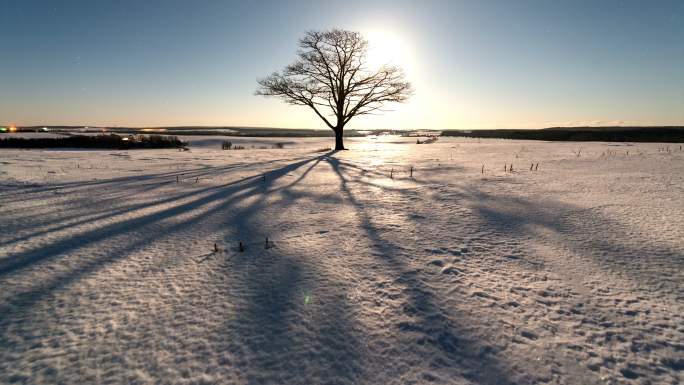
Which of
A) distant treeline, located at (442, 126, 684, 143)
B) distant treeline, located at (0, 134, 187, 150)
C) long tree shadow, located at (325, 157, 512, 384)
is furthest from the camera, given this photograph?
distant treeline, located at (442, 126, 684, 143)

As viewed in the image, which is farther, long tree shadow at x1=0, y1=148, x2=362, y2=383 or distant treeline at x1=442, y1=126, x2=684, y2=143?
distant treeline at x1=442, y1=126, x2=684, y2=143

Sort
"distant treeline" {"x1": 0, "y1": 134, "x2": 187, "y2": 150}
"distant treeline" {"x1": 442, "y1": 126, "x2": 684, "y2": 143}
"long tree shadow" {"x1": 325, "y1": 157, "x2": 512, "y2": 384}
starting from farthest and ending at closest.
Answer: "distant treeline" {"x1": 442, "y1": 126, "x2": 684, "y2": 143} < "distant treeline" {"x1": 0, "y1": 134, "x2": 187, "y2": 150} < "long tree shadow" {"x1": 325, "y1": 157, "x2": 512, "y2": 384}

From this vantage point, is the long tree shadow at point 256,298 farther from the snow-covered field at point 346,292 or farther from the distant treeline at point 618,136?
the distant treeline at point 618,136

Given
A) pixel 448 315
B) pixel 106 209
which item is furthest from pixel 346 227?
pixel 106 209

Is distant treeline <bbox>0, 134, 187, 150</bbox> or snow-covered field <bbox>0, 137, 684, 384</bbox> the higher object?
distant treeline <bbox>0, 134, 187, 150</bbox>

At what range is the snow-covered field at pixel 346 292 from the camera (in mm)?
1431

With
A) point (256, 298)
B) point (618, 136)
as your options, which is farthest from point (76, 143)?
point (618, 136)

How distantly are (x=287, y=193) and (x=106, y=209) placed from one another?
254 cm

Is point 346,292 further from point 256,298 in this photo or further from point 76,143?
point 76,143

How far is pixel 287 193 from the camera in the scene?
518 cm

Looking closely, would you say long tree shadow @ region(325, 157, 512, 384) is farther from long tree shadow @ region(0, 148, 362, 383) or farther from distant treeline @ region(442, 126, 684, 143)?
distant treeline @ region(442, 126, 684, 143)

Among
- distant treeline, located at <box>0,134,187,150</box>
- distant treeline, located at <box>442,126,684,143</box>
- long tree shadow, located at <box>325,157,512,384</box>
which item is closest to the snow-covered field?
long tree shadow, located at <box>325,157,512,384</box>

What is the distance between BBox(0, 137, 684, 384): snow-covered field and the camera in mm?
1431

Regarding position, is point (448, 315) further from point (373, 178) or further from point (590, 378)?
point (373, 178)
